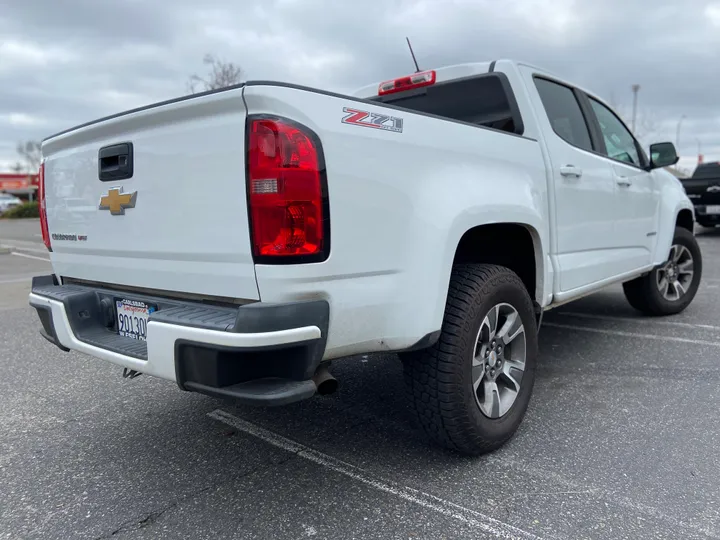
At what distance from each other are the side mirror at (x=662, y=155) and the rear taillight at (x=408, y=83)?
2160mm

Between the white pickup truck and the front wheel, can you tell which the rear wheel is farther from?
the front wheel

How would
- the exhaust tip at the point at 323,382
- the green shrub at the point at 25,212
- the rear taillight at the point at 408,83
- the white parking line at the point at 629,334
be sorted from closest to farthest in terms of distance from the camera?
the exhaust tip at the point at 323,382 < the rear taillight at the point at 408,83 < the white parking line at the point at 629,334 < the green shrub at the point at 25,212

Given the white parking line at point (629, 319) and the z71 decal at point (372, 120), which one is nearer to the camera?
the z71 decal at point (372, 120)

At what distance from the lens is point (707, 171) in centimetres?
1441

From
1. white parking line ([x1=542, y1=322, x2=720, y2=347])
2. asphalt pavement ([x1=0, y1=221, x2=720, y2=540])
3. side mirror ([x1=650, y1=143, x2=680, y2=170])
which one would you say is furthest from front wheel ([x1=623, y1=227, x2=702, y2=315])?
asphalt pavement ([x1=0, y1=221, x2=720, y2=540])

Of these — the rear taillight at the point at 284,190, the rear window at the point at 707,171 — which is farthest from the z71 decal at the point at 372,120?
the rear window at the point at 707,171

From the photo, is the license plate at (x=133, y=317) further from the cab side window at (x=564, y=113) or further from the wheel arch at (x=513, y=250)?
the cab side window at (x=564, y=113)

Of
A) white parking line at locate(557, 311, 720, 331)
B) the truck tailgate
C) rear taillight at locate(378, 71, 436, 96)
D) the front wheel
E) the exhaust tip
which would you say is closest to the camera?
the truck tailgate

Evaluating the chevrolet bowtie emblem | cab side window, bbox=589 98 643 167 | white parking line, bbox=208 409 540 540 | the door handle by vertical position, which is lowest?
white parking line, bbox=208 409 540 540

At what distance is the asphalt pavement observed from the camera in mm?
2279

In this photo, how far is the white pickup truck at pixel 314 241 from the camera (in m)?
2.03

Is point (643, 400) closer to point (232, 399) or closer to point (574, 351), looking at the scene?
point (574, 351)

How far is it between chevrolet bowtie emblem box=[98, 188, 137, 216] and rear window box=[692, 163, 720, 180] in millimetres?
14182

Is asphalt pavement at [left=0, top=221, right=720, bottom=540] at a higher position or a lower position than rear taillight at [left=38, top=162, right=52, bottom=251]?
lower
